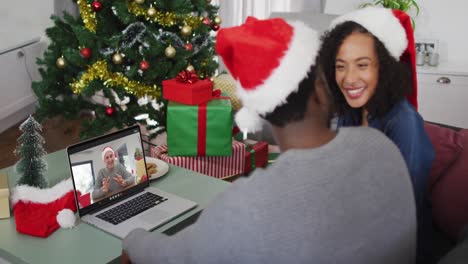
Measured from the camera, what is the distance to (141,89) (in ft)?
9.30

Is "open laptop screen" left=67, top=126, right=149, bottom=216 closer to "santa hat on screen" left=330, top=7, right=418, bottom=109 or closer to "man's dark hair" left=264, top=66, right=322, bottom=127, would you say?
"man's dark hair" left=264, top=66, right=322, bottom=127

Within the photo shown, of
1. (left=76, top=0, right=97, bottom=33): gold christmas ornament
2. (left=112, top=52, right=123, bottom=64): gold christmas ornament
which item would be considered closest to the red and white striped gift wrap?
(left=112, top=52, right=123, bottom=64): gold christmas ornament

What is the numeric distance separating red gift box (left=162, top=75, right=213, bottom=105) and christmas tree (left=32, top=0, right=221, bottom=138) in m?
0.25

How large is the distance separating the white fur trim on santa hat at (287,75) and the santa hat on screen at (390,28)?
48 centimetres

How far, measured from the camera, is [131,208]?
5.26 ft

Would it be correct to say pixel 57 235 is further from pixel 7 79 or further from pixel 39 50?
pixel 39 50

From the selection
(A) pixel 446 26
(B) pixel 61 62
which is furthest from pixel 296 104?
(A) pixel 446 26

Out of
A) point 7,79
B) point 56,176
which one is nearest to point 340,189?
point 56,176

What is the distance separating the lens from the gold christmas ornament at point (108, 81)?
9.12 feet

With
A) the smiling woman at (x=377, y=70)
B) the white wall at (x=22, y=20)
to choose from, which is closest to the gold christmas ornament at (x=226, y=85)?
the smiling woman at (x=377, y=70)

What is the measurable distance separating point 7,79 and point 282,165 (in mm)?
3618

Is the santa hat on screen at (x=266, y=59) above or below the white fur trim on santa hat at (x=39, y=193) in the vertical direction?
above

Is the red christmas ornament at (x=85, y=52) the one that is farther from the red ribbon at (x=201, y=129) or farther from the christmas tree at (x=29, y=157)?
the christmas tree at (x=29, y=157)

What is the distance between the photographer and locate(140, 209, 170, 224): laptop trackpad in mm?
1530
